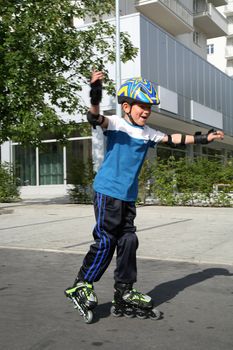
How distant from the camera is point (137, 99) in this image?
353 cm

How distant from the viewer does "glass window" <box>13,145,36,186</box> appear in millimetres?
25531

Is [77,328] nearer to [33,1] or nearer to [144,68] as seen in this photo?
[33,1]

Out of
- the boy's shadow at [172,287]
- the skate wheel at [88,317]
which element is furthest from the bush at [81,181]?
the skate wheel at [88,317]

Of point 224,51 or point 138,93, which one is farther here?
point 224,51

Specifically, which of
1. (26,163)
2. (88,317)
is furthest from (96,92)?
(26,163)

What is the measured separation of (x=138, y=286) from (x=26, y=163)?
21.8 metres

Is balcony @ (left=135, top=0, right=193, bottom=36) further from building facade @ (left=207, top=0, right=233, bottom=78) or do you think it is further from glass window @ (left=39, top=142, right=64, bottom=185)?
building facade @ (left=207, top=0, right=233, bottom=78)

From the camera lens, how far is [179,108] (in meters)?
25.3

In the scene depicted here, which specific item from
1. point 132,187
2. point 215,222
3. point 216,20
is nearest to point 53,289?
point 132,187

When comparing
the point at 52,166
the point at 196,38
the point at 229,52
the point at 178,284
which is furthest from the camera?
the point at 229,52

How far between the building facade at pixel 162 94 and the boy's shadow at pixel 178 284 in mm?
12886

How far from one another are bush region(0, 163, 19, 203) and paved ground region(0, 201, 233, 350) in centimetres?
921

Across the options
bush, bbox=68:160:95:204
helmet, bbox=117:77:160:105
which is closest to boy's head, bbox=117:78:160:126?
helmet, bbox=117:77:160:105

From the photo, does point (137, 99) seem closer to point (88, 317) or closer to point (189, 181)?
point (88, 317)
